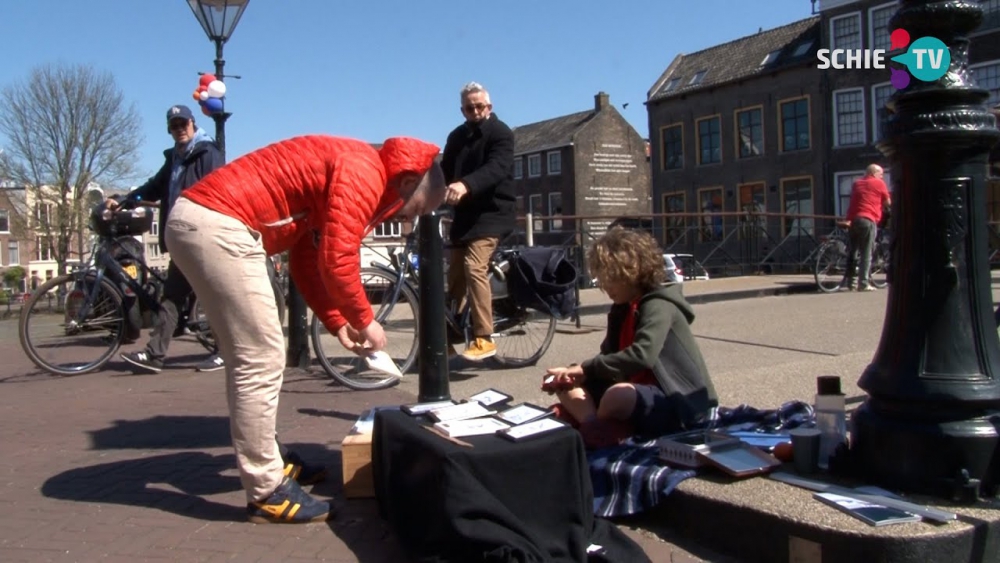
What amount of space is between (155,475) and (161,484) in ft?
0.51

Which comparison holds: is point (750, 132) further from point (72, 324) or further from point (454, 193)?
point (454, 193)

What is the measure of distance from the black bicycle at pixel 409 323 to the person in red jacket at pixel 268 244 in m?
2.58

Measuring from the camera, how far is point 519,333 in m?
6.98

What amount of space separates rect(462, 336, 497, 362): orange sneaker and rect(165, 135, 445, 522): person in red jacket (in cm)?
272

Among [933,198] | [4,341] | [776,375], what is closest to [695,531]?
[933,198]

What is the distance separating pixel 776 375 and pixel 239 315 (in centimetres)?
378

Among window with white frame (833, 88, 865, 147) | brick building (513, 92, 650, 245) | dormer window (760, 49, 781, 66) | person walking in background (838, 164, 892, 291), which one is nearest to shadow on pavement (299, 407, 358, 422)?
person walking in background (838, 164, 892, 291)

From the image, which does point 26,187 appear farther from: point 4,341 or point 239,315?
point 239,315

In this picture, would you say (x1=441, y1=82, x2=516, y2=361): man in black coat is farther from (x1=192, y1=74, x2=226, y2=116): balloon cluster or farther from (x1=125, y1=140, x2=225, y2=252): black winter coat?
(x1=192, y1=74, x2=226, y2=116): balloon cluster

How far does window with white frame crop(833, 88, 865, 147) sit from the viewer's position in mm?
34969

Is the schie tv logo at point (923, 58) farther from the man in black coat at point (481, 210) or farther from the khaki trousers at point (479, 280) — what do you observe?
the khaki trousers at point (479, 280)

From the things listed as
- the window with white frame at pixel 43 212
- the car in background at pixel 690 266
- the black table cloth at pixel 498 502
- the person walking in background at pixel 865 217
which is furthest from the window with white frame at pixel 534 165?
the black table cloth at pixel 498 502

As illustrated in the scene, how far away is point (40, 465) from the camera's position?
14.0 feet

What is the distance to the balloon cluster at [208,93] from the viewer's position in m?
7.37
